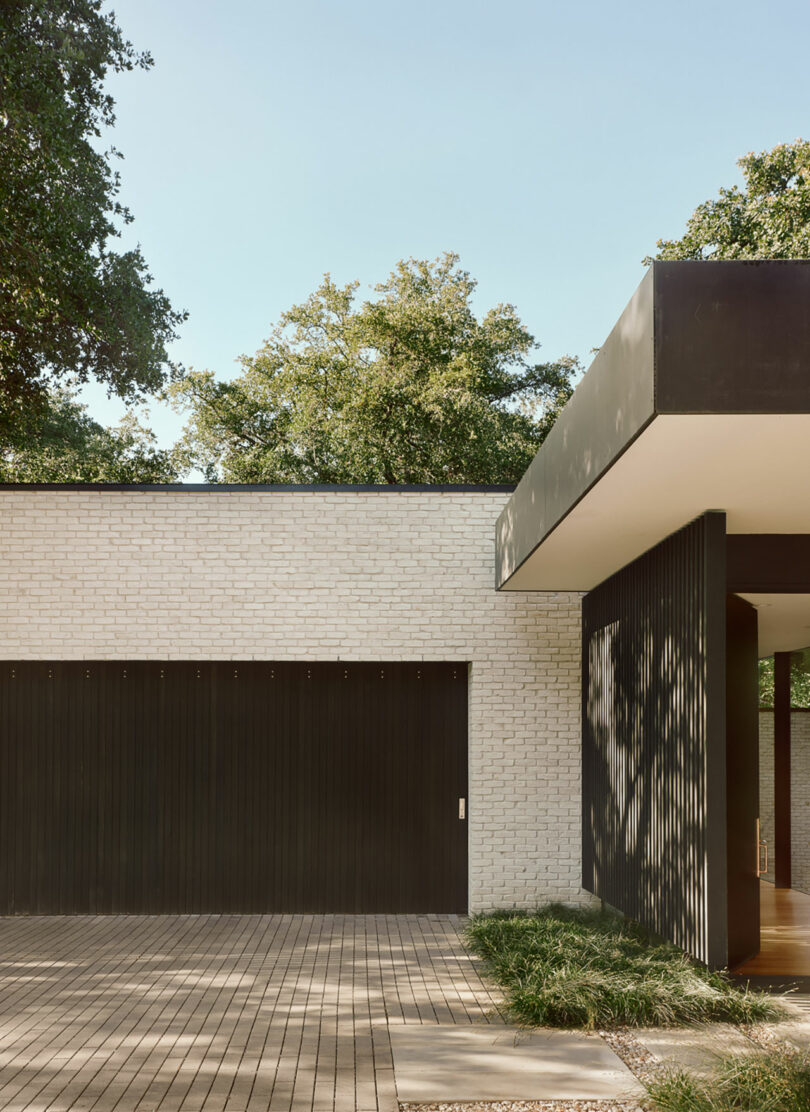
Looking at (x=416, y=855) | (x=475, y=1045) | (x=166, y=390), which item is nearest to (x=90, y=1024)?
(x=475, y=1045)

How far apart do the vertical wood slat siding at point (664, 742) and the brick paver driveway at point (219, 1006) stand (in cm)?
130

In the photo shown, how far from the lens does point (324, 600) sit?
31.3 feet

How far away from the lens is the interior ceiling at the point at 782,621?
738 cm

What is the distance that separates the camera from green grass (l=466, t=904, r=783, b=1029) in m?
5.66

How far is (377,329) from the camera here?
75.3ft

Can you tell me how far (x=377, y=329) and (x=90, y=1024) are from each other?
743 inches

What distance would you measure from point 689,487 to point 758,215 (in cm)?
1473

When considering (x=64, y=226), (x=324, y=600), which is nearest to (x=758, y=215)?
(x=64, y=226)

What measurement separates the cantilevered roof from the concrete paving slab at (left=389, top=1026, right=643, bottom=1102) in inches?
110

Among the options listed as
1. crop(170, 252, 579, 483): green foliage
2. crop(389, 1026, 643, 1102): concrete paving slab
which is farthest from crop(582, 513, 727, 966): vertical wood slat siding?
crop(170, 252, 579, 483): green foliage

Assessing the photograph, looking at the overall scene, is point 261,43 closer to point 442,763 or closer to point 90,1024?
point 442,763

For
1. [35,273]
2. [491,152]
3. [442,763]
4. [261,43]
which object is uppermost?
[491,152]

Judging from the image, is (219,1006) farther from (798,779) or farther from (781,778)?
(798,779)

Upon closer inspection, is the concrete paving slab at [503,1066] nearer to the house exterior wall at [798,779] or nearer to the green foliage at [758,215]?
the house exterior wall at [798,779]
